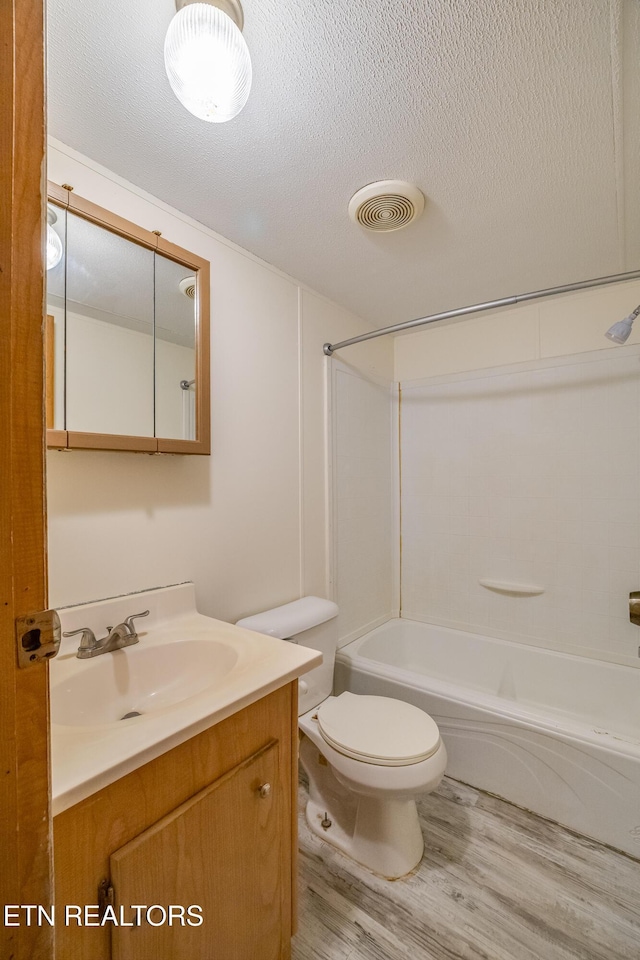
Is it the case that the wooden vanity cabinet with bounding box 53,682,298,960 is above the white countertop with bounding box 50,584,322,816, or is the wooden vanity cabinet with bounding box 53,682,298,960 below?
below

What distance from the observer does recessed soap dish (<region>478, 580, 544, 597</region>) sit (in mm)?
2141

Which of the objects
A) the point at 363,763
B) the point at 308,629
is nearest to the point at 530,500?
the point at 308,629

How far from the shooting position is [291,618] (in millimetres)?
1562

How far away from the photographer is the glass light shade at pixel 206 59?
77 cm

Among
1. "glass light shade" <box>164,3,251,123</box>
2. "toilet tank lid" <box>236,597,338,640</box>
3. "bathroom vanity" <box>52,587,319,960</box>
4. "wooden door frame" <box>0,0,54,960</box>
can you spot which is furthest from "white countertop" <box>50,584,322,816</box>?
"glass light shade" <box>164,3,251,123</box>

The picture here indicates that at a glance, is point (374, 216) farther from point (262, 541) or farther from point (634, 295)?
point (634, 295)

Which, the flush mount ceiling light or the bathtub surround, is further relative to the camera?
the bathtub surround

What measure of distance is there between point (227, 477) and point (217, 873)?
1.10 m

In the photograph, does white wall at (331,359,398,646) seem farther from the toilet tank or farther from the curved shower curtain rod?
the toilet tank

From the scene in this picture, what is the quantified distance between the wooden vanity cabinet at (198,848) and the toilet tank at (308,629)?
→ 20.0 inches

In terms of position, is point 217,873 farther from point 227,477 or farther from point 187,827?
point 227,477

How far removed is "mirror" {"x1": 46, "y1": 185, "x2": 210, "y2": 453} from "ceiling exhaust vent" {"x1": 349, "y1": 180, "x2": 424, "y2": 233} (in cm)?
57

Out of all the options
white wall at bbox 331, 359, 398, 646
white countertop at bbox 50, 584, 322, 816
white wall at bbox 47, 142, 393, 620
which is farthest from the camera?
white wall at bbox 331, 359, 398, 646

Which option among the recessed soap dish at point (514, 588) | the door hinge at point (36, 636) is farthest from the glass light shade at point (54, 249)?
the recessed soap dish at point (514, 588)
